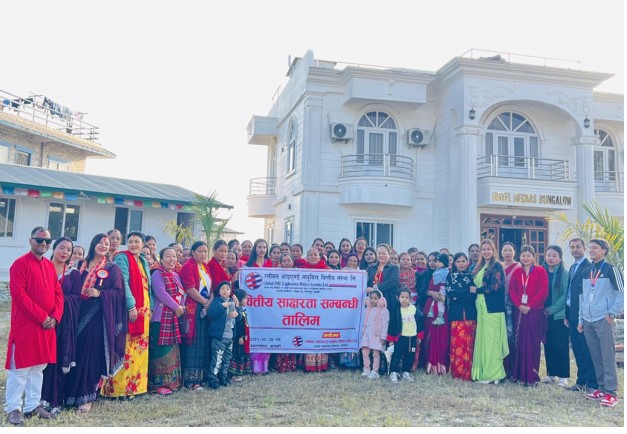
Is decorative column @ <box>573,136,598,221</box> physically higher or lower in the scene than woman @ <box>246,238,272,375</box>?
higher

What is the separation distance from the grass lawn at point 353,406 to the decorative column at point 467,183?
7741 mm

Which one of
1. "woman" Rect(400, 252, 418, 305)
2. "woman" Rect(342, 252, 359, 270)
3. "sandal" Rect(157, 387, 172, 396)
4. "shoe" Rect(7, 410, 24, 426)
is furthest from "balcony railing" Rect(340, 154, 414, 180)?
"shoe" Rect(7, 410, 24, 426)

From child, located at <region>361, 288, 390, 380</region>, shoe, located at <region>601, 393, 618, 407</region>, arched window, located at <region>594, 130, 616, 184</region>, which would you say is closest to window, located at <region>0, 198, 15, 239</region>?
child, located at <region>361, 288, 390, 380</region>

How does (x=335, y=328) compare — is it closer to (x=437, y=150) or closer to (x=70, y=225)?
(x=437, y=150)

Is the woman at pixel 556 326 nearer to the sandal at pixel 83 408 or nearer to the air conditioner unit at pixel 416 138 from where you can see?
the sandal at pixel 83 408

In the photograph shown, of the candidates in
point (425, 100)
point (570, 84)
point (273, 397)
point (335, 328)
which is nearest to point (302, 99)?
point (425, 100)

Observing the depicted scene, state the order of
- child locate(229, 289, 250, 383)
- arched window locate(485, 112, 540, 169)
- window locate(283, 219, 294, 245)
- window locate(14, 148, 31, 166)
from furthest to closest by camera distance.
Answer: window locate(14, 148, 31, 166)
window locate(283, 219, 294, 245)
arched window locate(485, 112, 540, 169)
child locate(229, 289, 250, 383)

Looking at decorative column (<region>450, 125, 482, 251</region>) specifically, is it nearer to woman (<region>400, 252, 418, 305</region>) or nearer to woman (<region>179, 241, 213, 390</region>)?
woman (<region>400, 252, 418, 305</region>)

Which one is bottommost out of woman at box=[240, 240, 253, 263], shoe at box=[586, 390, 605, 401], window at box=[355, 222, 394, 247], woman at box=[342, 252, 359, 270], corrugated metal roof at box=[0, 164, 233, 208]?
shoe at box=[586, 390, 605, 401]

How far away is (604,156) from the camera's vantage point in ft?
55.0

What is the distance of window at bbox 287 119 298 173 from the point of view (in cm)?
1585

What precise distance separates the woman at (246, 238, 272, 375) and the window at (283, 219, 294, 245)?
333 inches

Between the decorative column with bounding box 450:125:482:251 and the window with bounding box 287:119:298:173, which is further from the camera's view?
the window with bounding box 287:119:298:173

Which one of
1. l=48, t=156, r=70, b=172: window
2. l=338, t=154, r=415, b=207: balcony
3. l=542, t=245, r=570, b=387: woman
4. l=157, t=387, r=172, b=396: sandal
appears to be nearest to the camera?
l=157, t=387, r=172, b=396: sandal
